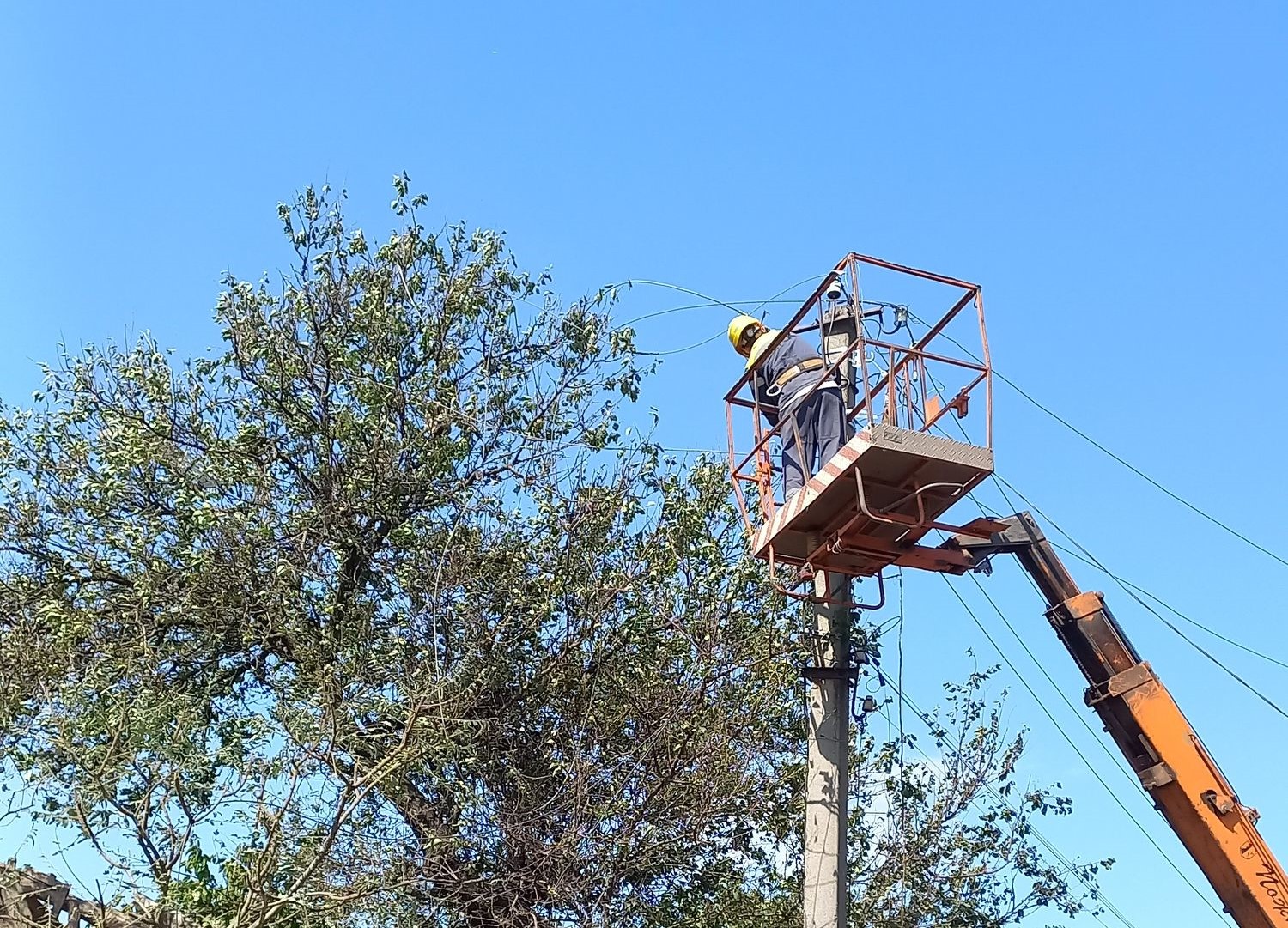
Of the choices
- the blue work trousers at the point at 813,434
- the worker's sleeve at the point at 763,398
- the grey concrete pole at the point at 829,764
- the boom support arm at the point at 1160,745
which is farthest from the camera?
the boom support arm at the point at 1160,745

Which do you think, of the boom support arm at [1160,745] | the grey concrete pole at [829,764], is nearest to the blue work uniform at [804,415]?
the grey concrete pole at [829,764]

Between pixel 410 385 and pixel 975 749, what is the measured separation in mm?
6932

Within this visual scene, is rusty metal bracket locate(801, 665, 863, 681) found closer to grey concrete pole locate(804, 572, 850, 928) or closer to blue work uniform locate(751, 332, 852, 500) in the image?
grey concrete pole locate(804, 572, 850, 928)

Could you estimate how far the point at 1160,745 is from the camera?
9914 millimetres

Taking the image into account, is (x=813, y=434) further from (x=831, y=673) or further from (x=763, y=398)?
(x=831, y=673)

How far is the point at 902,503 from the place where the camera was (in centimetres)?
797

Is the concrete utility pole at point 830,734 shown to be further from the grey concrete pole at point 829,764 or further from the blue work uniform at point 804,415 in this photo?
the blue work uniform at point 804,415

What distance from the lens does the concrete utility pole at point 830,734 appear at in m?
7.74

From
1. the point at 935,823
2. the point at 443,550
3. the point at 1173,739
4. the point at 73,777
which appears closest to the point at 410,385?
the point at 443,550

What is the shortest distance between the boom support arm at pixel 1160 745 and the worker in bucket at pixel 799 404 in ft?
5.58

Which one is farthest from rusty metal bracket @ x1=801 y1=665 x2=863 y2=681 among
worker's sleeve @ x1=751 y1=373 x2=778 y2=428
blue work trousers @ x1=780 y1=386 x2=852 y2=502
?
worker's sleeve @ x1=751 y1=373 x2=778 y2=428

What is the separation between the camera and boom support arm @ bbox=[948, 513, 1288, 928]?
31.6ft

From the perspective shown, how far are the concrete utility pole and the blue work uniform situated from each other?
16cm

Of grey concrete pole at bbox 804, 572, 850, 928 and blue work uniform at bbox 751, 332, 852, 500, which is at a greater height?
blue work uniform at bbox 751, 332, 852, 500
